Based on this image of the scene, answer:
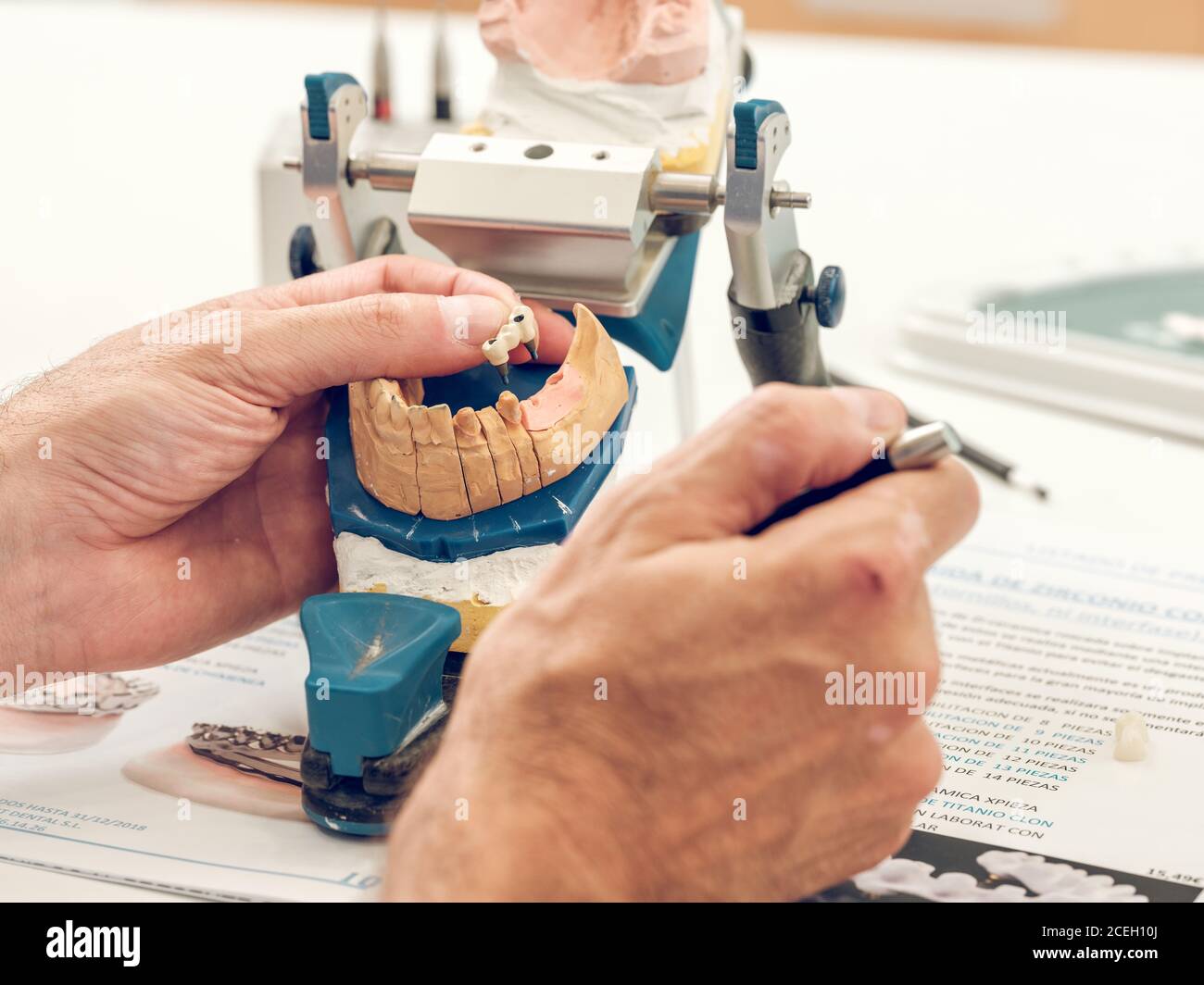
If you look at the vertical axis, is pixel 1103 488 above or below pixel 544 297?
below

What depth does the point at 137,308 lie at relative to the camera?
1737 mm

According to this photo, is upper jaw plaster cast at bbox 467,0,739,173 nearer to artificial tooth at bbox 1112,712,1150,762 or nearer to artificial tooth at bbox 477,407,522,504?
artificial tooth at bbox 477,407,522,504

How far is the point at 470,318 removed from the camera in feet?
2.98

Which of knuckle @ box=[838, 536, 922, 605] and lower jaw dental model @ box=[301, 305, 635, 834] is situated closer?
knuckle @ box=[838, 536, 922, 605]

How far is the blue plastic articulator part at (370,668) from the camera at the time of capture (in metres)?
0.79

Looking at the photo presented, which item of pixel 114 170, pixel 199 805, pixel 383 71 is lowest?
pixel 199 805

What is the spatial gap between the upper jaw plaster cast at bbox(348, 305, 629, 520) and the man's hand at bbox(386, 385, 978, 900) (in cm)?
21

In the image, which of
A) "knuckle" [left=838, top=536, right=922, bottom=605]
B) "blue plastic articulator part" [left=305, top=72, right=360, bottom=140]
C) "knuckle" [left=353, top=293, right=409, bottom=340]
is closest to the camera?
"knuckle" [left=838, top=536, right=922, bottom=605]

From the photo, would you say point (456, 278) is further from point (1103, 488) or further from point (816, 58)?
point (816, 58)

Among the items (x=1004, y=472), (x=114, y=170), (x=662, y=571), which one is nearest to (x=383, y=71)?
(x=114, y=170)

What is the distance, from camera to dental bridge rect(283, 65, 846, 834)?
0.82 m

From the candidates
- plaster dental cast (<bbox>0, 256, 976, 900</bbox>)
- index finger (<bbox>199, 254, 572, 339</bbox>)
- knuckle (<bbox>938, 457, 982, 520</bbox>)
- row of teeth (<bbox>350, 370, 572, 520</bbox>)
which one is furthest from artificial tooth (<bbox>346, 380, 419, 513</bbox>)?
knuckle (<bbox>938, 457, 982, 520</bbox>)

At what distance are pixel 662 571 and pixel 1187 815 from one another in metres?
0.45

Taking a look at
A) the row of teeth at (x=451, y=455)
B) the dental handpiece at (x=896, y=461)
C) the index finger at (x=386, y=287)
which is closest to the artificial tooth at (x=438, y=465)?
the row of teeth at (x=451, y=455)
